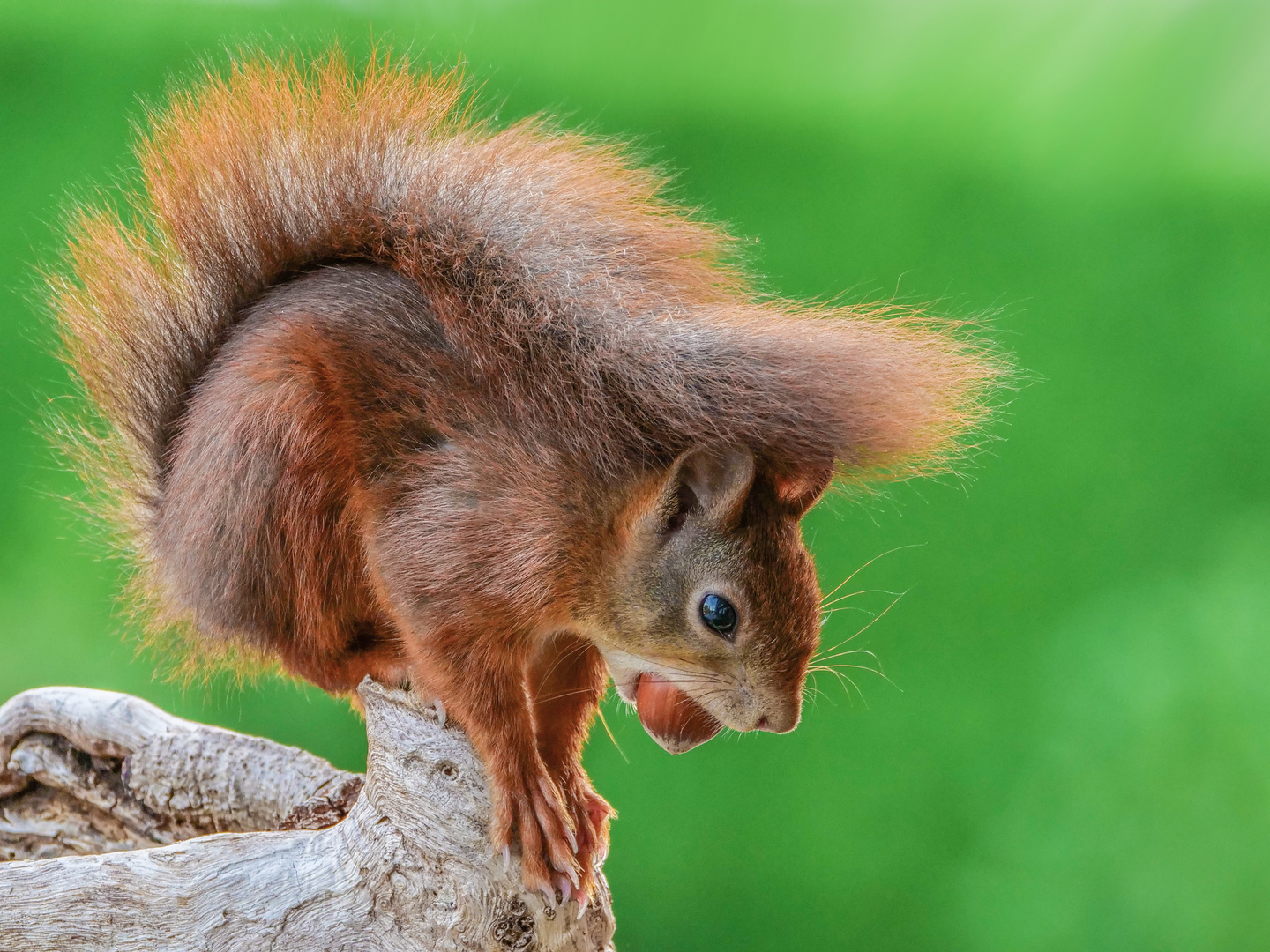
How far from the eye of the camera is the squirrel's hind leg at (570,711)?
157cm

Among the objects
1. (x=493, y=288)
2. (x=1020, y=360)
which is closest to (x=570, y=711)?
(x=493, y=288)

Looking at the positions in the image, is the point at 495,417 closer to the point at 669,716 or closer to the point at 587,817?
the point at 669,716

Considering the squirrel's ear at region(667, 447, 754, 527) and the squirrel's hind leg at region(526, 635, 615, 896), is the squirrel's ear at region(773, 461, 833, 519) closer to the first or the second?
the squirrel's ear at region(667, 447, 754, 527)

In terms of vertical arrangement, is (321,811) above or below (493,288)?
below

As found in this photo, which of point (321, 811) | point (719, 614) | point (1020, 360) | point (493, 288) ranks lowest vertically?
point (321, 811)

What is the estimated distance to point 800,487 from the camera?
1400 millimetres

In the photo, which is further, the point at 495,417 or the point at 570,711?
the point at 570,711

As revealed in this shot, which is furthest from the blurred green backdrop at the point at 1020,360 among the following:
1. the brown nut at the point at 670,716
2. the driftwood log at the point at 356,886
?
the brown nut at the point at 670,716

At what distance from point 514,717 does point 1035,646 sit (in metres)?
1.43

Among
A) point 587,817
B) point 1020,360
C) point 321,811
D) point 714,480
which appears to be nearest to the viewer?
point 714,480

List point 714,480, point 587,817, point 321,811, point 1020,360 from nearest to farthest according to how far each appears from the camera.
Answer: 1. point 714,480
2. point 587,817
3. point 321,811
4. point 1020,360

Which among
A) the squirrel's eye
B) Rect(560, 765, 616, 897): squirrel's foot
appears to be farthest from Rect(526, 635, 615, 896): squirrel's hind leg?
the squirrel's eye

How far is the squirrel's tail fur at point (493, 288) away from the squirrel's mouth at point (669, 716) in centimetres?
29

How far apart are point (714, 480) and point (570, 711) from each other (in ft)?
1.56
